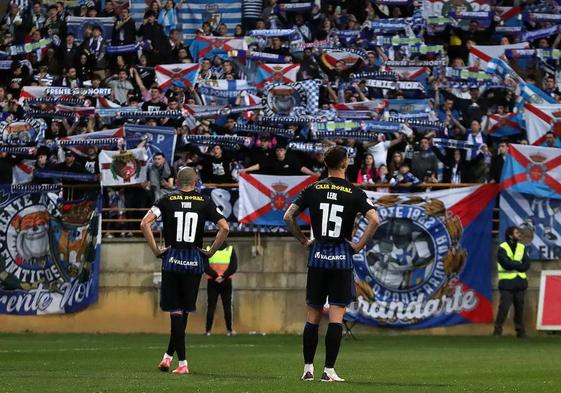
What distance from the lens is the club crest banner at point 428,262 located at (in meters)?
27.8

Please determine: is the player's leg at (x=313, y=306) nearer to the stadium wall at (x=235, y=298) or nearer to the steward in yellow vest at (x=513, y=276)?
the steward in yellow vest at (x=513, y=276)

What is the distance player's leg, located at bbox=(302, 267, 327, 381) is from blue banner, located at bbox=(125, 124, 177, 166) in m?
14.6

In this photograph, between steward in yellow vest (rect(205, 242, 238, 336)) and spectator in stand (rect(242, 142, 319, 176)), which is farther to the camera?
spectator in stand (rect(242, 142, 319, 176))

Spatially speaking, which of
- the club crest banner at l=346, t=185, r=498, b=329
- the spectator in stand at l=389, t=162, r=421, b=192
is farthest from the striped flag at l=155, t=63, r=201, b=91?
the spectator in stand at l=389, t=162, r=421, b=192

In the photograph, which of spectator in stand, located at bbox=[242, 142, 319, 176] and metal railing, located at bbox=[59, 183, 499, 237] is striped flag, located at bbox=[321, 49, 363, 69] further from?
metal railing, located at bbox=[59, 183, 499, 237]

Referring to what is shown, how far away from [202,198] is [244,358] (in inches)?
179

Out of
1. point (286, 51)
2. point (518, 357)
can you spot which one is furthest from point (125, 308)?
point (518, 357)

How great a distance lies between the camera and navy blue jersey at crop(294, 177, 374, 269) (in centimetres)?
1381

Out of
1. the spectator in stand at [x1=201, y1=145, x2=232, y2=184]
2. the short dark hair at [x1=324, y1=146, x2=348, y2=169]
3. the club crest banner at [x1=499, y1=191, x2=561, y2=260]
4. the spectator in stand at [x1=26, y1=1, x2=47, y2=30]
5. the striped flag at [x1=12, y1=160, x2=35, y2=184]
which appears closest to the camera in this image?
the short dark hair at [x1=324, y1=146, x2=348, y2=169]

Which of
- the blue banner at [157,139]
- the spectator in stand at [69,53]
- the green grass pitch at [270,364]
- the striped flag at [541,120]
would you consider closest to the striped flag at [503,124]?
the striped flag at [541,120]

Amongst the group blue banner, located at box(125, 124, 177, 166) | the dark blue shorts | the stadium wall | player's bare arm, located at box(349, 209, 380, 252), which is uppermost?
player's bare arm, located at box(349, 209, 380, 252)

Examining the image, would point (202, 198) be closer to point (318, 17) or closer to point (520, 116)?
point (520, 116)

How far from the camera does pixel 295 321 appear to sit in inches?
1123

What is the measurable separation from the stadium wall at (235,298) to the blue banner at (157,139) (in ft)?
6.67
